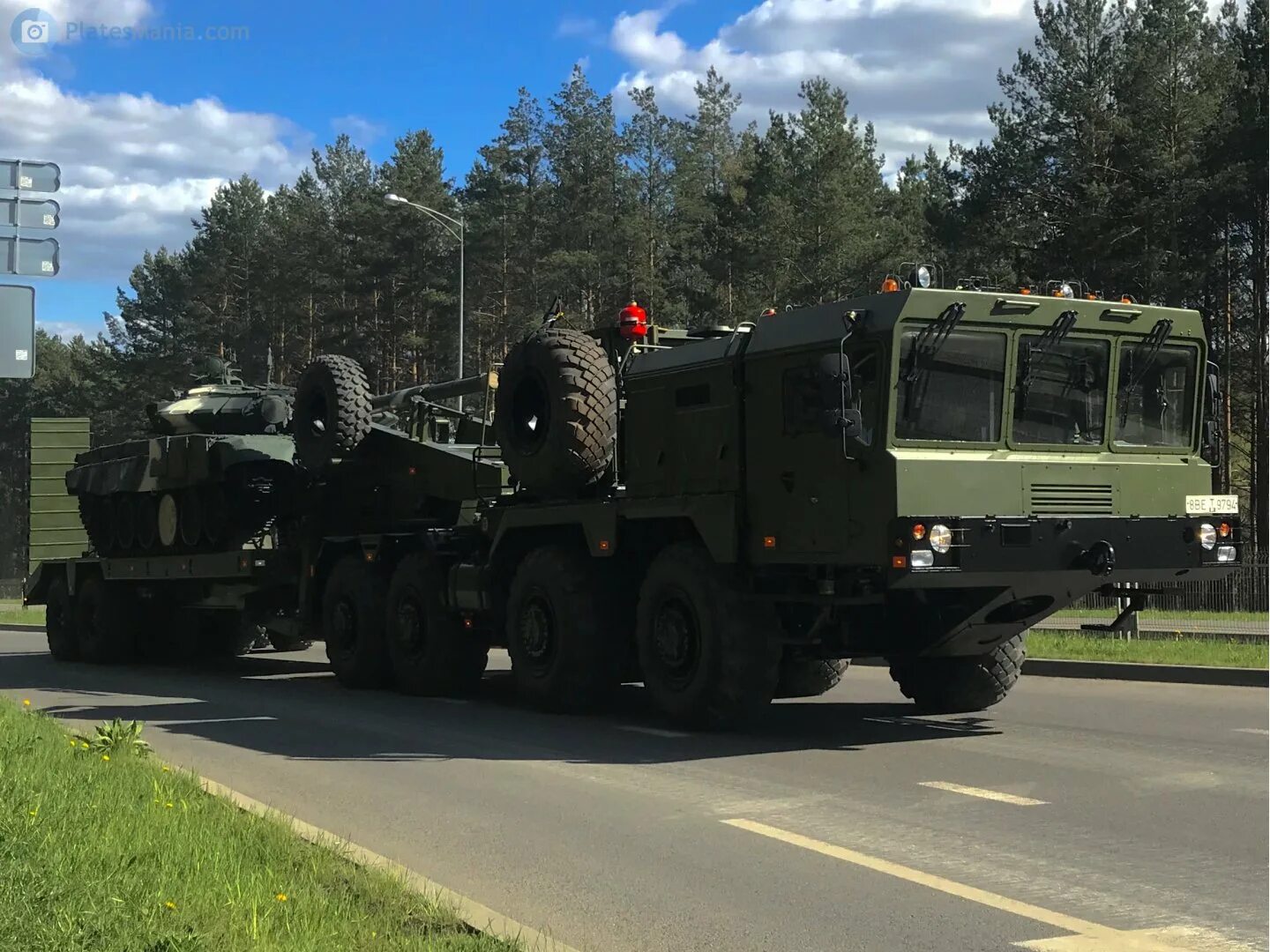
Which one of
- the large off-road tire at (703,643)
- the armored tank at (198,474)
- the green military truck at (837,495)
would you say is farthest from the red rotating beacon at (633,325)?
the armored tank at (198,474)

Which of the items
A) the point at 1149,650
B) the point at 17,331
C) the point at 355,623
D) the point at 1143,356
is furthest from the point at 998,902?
the point at 1149,650

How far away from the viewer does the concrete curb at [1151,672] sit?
15.1 meters

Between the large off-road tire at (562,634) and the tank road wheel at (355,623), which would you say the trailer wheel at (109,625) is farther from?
the large off-road tire at (562,634)

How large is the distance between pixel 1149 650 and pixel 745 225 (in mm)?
31242

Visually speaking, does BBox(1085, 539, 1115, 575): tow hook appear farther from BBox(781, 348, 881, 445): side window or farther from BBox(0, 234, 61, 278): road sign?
BBox(0, 234, 61, 278): road sign

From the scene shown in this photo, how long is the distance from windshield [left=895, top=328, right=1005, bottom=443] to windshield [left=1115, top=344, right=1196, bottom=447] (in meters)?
1.06

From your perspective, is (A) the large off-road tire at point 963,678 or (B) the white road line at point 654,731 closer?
(B) the white road line at point 654,731

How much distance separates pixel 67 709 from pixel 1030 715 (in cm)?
855

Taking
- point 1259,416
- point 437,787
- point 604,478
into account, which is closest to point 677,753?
point 437,787

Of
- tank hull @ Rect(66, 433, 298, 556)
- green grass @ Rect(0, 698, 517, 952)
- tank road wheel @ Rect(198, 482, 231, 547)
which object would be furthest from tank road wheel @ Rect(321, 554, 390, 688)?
green grass @ Rect(0, 698, 517, 952)

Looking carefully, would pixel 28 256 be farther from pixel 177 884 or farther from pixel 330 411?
pixel 177 884

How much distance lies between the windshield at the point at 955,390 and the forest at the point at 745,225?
14027mm

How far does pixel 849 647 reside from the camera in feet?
37.2

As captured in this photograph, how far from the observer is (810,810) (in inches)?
344
